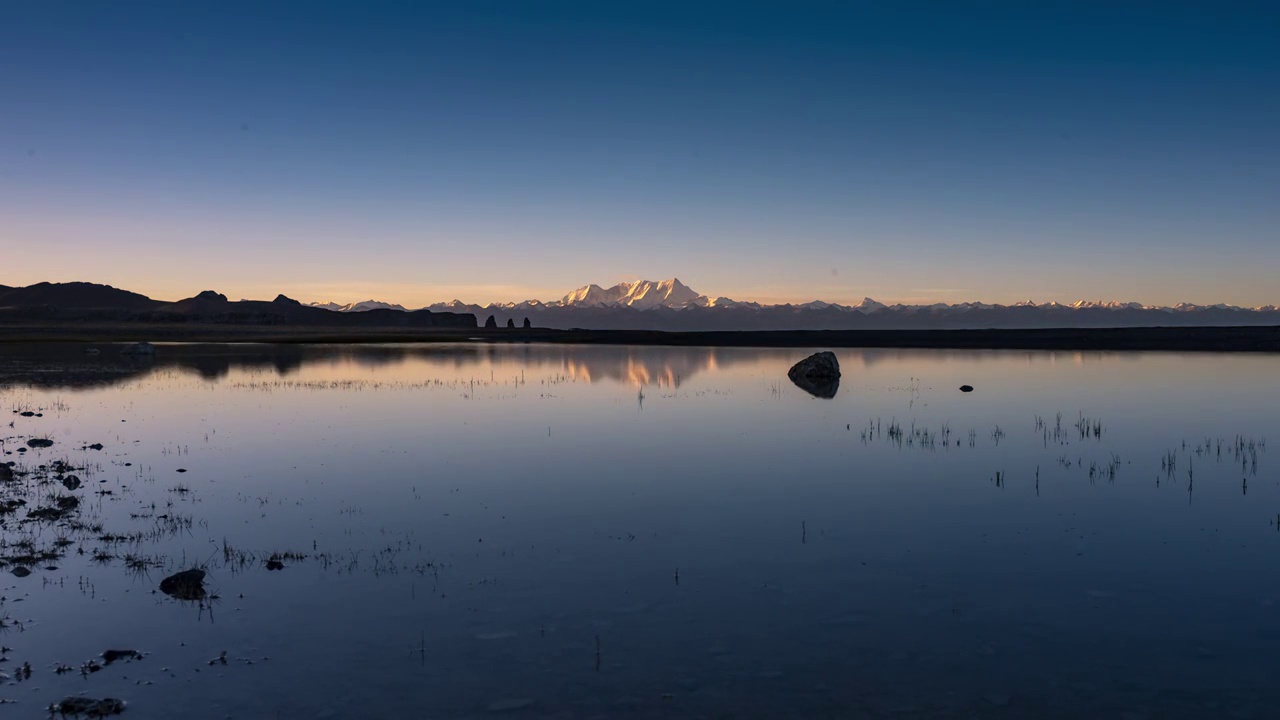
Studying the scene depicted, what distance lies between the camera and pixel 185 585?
12.3 m

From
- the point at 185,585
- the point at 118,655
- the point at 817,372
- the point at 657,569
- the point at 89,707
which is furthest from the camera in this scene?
the point at 817,372

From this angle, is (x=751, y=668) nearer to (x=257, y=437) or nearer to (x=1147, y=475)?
(x=1147, y=475)

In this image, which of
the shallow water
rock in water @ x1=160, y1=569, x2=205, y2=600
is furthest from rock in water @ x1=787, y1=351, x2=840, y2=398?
rock in water @ x1=160, y1=569, x2=205, y2=600

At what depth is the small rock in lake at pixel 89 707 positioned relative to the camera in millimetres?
8672

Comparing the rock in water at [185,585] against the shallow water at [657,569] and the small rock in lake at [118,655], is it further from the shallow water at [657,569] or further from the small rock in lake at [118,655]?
the small rock in lake at [118,655]

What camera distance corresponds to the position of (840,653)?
10000mm

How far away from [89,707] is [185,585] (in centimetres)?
365

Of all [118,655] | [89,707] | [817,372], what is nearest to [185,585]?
[118,655]

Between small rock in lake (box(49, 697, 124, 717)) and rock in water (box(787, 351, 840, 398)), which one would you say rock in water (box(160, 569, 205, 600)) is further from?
rock in water (box(787, 351, 840, 398))

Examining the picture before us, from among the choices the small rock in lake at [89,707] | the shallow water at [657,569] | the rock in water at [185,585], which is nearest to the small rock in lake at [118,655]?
the shallow water at [657,569]

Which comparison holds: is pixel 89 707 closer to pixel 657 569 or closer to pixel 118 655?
pixel 118 655

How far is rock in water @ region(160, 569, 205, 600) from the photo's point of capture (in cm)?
1209

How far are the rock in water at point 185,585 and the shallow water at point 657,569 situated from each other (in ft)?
0.78

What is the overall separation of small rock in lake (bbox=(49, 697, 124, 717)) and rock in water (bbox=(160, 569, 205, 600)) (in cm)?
318
